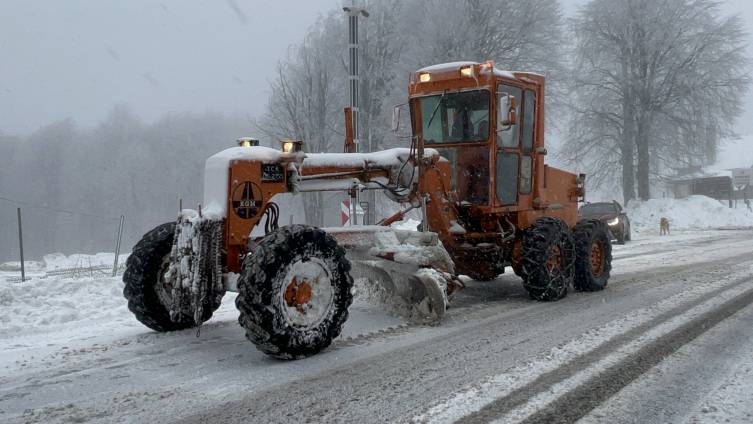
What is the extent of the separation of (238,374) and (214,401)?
0.53 metres

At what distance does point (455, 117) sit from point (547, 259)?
1.93 meters

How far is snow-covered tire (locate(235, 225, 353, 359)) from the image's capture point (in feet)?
13.9

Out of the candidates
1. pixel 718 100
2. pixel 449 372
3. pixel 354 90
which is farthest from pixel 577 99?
pixel 449 372

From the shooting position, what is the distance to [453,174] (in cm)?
726

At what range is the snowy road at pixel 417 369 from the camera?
11.5 ft

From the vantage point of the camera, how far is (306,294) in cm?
458

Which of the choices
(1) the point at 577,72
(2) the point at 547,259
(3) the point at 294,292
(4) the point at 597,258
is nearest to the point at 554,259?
(2) the point at 547,259

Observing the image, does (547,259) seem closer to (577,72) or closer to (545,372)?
(545,372)

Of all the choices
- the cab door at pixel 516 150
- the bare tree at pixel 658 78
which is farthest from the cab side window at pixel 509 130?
the bare tree at pixel 658 78

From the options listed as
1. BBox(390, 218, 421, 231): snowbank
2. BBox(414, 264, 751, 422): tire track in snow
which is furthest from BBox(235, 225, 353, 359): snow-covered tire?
BBox(390, 218, 421, 231): snowbank

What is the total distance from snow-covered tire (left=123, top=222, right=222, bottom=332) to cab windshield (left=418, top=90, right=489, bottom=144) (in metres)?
3.39

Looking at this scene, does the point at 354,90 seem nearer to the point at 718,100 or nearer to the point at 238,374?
the point at 238,374

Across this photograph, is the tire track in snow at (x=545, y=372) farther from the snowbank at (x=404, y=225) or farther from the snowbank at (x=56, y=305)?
the snowbank at (x=56, y=305)

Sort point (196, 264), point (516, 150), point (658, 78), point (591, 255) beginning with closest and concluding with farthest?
point (196, 264) < point (516, 150) < point (591, 255) < point (658, 78)
